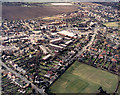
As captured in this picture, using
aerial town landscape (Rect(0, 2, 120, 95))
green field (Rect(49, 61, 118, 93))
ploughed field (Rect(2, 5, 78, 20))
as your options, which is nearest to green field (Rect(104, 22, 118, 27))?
aerial town landscape (Rect(0, 2, 120, 95))

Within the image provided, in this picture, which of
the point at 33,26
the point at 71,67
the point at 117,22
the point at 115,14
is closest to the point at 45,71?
the point at 71,67

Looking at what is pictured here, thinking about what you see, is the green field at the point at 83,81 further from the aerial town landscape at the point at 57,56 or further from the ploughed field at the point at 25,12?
the ploughed field at the point at 25,12

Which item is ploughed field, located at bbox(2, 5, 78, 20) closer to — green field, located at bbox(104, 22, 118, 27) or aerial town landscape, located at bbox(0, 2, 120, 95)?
aerial town landscape, located at bbox(0, 2, 120, 95)

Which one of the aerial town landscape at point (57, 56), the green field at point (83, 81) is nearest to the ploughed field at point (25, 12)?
the aerial town landscape at point (57, 56)

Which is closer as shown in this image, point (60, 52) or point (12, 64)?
point (12, 64)

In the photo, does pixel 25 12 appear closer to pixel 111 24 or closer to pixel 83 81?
pixel 111 24

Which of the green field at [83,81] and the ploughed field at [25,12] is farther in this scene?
the ploughed field at [25,12]

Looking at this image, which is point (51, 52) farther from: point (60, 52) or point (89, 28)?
point (89, 28)
